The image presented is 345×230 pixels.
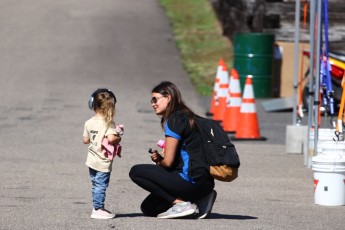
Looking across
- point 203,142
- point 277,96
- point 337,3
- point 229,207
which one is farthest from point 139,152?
point 337,3

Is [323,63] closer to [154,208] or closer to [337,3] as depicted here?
[154,208]

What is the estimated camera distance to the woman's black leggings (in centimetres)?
799

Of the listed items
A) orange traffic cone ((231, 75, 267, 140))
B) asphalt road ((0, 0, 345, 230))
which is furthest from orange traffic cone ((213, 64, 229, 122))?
orange traffic cone ((231, 75, 267, 140))

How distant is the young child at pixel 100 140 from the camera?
7910 mm

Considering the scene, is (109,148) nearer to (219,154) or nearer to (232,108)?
(219,154)

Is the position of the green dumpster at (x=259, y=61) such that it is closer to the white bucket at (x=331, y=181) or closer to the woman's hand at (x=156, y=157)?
the white bucket at (x=331, y=181)

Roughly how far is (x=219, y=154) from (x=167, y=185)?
18.1 inches

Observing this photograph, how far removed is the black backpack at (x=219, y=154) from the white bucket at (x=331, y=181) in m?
1.51

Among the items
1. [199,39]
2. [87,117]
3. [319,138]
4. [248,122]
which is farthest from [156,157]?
[199,39]

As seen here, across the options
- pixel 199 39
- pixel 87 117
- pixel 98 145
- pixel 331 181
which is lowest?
pixel 199 39

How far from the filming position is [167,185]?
26.2ft

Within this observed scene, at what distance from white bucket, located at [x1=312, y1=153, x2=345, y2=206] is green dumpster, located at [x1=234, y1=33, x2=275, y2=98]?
1090 centimetres

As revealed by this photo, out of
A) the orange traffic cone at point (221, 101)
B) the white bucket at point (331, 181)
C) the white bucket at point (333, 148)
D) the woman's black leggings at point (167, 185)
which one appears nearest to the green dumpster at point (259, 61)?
the orange traffic cone at point (221, 101)

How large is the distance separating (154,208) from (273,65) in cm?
1251
